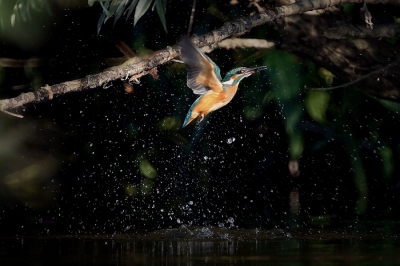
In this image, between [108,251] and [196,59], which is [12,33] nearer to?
[108,251]

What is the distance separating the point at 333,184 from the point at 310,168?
0.58ft

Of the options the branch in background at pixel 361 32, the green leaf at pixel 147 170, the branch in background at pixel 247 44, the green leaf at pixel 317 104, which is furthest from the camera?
the green leaf at pixel 147 170

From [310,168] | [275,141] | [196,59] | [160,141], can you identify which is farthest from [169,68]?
[196,59]

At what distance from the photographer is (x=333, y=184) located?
15.2 feet

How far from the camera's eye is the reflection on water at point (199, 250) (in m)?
2.31

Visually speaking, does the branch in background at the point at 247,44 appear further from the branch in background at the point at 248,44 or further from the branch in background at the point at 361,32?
the branch in background at the point at 361,32

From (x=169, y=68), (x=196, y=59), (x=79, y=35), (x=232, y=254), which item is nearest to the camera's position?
(x=196, y=59)

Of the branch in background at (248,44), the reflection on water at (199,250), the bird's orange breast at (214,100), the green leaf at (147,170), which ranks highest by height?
the branch in background at (248,44)

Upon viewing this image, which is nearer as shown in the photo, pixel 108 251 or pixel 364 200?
pixel 108 251

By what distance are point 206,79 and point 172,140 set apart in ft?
7.55

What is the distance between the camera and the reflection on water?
231 centimetres

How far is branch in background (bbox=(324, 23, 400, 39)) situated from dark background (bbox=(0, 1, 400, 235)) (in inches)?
36.2

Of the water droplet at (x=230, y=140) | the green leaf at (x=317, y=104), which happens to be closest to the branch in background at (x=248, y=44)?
the green leaf at (x=317, y=104)

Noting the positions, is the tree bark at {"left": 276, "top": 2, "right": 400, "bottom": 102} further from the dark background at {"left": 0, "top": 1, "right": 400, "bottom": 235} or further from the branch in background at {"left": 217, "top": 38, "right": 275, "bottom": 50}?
the dark background at {"left": 0, "top": 1, "right": 400, "bottom": 235}
